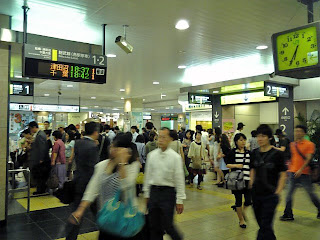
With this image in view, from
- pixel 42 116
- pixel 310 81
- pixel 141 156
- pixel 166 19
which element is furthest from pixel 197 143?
pixel 42 116

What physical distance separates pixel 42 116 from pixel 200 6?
60.6 ft

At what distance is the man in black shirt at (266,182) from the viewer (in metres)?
3.33

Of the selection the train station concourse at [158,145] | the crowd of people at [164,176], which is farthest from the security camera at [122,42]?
the crowd of people at [164,176]

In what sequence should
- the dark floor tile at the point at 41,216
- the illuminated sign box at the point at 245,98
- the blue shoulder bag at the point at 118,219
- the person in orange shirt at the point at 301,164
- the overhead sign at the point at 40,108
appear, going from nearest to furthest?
the blue shoulder bag at the point at 118,219 < the person in orange shirt at the point at 301,164 < the dark floor tile at the point at 41,216 < the illuminated sign box at the point at 245,98 < the overhead sign at the point at 40,108

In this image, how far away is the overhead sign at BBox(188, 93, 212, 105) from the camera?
40.4ft

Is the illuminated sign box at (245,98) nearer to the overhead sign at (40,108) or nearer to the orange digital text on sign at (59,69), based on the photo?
the overhead sign at (40,108)

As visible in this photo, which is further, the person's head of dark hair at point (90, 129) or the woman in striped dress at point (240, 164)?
the woman in striped dress at point (240, 164)

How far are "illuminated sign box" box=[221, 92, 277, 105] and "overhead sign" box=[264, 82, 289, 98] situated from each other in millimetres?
654

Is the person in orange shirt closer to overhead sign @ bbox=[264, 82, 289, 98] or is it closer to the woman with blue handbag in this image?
the woman with blue handbag

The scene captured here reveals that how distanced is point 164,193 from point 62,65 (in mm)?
3240

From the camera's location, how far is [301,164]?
17.1ft

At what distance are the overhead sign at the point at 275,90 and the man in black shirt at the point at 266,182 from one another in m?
6.75

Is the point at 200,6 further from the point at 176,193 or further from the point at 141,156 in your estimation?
the point at 141,156

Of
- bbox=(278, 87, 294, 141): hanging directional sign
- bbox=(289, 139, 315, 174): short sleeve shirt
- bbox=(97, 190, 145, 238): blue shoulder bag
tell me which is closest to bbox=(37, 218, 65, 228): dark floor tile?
bbox=(97, 190, 145, 238): blue shoulder bag
